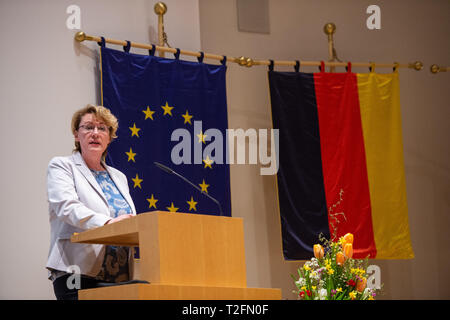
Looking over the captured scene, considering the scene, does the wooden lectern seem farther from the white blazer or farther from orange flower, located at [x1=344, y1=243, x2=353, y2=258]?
orange flower, located at [x1=344, y1=243, x2=353, y2=258]

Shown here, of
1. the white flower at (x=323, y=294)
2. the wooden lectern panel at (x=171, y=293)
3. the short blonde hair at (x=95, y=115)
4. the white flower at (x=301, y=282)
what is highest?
the short blonde hair at (x=95, y=115)

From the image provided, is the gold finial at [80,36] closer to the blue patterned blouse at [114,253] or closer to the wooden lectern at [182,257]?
the blue patterned blouse at [114,253]

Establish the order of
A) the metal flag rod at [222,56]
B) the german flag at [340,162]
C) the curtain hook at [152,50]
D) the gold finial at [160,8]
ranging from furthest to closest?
the german flag at [340,162], the gold finial at [160,8], the curtain hook at [152,50], the metal flag rod at [222,56]

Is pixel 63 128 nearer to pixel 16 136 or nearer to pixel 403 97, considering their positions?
pixel 16 136

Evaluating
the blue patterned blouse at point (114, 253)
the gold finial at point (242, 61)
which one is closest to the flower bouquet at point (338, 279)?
the blue patterned blouse at point (114, 253)

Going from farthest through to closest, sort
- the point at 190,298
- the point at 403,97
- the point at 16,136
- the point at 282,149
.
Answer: the point at 403,97
the point at 282,149
the point at 16,136
the point at 190,298

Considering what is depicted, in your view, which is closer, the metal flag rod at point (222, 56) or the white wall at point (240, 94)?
the white wall at point (240, 94)

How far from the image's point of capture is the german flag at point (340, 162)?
533 centimetres

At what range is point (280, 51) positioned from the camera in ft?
20.0

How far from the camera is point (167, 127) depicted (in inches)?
194

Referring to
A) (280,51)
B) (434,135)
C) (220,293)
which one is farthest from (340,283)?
(434,135)

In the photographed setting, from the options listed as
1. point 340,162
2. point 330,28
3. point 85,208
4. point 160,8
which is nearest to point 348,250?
point 85,208

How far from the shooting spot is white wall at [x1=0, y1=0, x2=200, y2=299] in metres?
4.28

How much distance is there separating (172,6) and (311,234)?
2308mm
